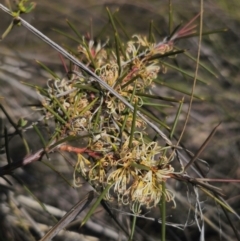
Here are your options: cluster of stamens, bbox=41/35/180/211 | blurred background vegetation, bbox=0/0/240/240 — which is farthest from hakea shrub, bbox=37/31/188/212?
blurred background vegetation, bbox=0/0/240/240

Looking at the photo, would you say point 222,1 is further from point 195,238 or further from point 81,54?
point 81,54

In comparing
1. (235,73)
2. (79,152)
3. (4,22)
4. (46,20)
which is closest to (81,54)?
(79,152)

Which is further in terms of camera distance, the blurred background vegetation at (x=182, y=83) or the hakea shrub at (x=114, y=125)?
the blurred background vegetation at (x=182, y=83)

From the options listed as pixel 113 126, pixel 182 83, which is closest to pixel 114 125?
pixel 113 126

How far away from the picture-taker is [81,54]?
0.67 m

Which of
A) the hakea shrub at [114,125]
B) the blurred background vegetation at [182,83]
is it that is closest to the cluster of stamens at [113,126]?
the hakea shrub at [114,125]

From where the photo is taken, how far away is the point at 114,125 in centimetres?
56

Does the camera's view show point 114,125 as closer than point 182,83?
Yes

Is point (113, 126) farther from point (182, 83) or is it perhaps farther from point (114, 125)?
point (182, 83)

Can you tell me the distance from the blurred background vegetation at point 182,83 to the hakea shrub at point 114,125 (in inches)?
23.5

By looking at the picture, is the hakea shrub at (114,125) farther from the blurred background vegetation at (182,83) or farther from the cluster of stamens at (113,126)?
the blurred background vegetation at (182,83)

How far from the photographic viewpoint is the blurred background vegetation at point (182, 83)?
1.27 m

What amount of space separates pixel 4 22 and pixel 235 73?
770 mm

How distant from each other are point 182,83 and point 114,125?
0.87 meters
